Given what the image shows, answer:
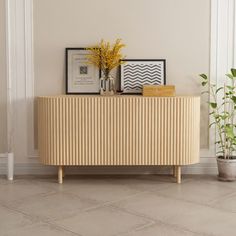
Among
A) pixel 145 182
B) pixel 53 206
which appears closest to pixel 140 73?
pixel 145 182

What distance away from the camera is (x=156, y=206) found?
3.75 meters

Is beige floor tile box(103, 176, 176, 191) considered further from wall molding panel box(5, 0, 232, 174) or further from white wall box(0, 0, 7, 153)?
white wall box(0, 0, 7, 153)

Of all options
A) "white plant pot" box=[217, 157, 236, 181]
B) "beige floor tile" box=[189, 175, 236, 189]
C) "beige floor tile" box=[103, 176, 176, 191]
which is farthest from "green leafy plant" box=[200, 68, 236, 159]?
"beige floor tile" box=[103, 176, 176, 191]

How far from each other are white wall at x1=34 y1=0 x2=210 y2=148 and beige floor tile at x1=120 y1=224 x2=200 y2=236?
6.01 feet

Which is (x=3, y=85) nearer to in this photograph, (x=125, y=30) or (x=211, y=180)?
(x=125, y=30)

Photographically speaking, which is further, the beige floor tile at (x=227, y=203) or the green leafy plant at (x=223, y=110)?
the green leafy plant at (x=223, y=110)

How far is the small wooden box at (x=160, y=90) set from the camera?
439 centimetres

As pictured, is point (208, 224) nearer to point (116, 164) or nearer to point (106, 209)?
point (106, 209)

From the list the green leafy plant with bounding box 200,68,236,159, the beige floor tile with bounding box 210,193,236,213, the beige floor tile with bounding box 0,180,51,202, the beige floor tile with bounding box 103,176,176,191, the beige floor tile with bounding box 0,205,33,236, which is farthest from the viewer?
the green leafy plant with bounding box 200,68,236,159

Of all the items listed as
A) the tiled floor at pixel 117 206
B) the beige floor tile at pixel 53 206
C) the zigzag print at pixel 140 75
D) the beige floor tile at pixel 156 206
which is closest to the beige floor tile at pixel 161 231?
the tiled floor at pixel 117 206

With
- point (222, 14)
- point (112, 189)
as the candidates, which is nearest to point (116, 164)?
point (112, 189)

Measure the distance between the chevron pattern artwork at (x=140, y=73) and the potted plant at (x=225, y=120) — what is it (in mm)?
375

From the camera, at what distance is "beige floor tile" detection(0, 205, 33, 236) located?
3266mm

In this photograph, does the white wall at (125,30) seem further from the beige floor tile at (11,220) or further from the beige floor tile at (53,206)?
the beige floor tile at (11,220)
